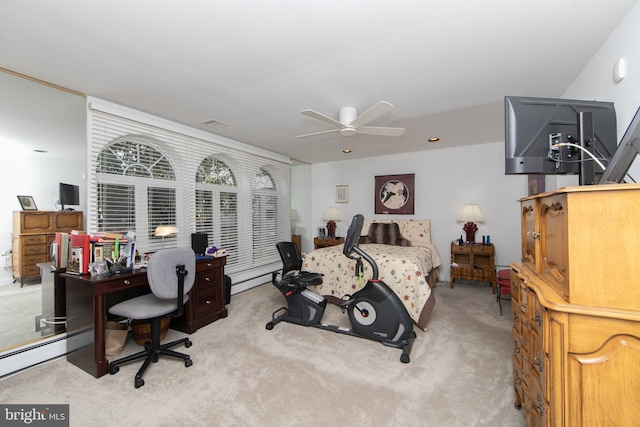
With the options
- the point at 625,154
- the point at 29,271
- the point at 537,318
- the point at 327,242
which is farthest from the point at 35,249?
the point at 625,154

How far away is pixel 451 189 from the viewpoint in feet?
15.8

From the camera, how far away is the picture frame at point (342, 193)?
5.81m

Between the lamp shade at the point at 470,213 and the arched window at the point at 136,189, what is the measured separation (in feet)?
14.5

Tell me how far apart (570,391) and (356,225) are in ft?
5.71

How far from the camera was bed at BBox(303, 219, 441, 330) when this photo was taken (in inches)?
113

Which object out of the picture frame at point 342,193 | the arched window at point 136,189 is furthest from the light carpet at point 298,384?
the picture frame at point 342,193

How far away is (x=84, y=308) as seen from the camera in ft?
7.18

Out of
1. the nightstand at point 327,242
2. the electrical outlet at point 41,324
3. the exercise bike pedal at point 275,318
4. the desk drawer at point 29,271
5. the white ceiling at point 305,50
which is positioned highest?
the white ceiling at point 305,50

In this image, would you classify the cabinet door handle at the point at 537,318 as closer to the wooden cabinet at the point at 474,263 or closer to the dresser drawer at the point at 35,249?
the wooden cabinet at the point at 474,263

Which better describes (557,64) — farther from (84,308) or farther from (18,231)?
(18,231)

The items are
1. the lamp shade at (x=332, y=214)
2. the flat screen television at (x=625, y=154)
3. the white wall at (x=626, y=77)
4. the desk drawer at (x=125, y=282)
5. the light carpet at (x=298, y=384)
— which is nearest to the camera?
the flat screen television at (x=625, y=154)

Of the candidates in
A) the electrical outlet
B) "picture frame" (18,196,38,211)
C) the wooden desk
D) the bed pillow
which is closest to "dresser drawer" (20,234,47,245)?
"picture frame" (18,196,38,211)

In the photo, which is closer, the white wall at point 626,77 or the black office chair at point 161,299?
the white wall at point 626,77

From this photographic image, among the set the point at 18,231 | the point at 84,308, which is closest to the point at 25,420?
the point at 84,308
